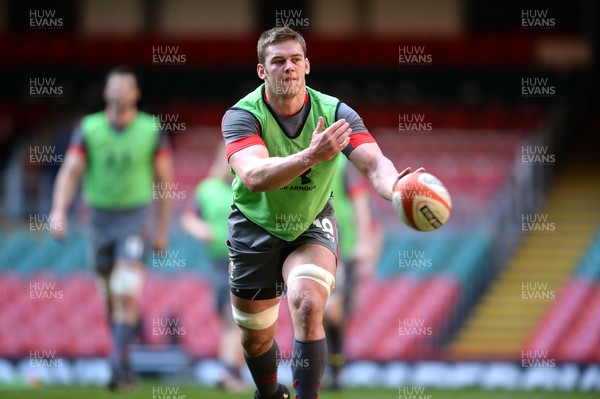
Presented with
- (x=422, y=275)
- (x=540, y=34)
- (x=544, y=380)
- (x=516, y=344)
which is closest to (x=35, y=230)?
(x=422, y=275)

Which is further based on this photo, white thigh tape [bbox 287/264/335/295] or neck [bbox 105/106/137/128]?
neck [bbox 105/106/137/128]

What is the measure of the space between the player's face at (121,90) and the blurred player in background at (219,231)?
1.06m

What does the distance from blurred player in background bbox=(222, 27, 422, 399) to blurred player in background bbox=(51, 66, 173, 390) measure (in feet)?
10.9

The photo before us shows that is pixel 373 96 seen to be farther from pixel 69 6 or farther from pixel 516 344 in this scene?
pixel 516 344

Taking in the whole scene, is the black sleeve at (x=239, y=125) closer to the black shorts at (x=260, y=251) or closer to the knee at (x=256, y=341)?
the black shorts at (x=260, y=251)

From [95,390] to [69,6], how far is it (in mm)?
16286

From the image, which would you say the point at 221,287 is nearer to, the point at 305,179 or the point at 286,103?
the point at 305,179

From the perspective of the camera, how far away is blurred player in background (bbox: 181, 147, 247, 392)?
36.0 feet

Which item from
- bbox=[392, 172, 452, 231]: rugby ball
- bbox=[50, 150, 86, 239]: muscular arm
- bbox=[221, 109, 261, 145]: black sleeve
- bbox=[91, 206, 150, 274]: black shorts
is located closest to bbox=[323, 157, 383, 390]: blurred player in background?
bbox=[91, 206, 150, 274]: black shorts

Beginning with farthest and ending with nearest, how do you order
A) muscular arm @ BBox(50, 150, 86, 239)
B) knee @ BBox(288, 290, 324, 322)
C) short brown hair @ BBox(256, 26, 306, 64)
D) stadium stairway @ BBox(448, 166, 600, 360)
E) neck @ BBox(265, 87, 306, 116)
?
1. stadium stairway @ BBox(448, 166, 600, 360)
2. muscular arm @ BBox(50, 150, 86, 239)
3. neck @ BBox(265, 87, 306, 116)
4. short brown hair @ BBox(256, 26, 306, 64)
5. knee @ BBox(288, 290, 324, 322)

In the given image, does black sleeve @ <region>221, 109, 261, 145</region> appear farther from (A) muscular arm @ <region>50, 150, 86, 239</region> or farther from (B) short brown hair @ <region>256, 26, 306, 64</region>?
(A) muscular arm @ <region>50, 150, 86, 239</region>

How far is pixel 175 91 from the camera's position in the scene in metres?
24.1

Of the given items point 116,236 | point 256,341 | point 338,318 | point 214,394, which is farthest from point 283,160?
point 338,318

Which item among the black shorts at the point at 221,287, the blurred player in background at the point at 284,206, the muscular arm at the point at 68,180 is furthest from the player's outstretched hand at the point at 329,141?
the black shorts at the point at 221,287
